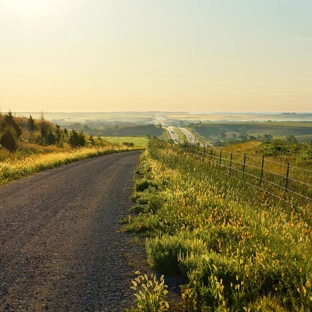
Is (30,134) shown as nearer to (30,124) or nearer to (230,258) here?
(30,124)

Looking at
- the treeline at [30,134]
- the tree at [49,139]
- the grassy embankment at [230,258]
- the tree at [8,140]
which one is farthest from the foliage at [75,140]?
the grassy embankment at [230,258]

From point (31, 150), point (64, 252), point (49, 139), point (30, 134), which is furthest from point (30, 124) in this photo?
point (64, 252)

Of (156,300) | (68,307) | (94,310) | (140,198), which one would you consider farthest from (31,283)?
(140,198)

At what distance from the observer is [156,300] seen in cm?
378

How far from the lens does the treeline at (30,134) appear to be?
2902 cm

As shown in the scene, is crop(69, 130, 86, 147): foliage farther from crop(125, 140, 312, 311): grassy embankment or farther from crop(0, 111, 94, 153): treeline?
crop(125, 140, 312, 311): grassy embankment

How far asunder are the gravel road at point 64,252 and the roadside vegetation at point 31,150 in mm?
6084

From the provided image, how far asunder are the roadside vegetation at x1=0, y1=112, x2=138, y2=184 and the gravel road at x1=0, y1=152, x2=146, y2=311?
6.08 m

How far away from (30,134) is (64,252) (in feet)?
131

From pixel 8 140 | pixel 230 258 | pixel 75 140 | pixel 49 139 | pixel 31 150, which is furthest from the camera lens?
pixel 75 140

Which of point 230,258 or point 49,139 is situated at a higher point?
point 230,258

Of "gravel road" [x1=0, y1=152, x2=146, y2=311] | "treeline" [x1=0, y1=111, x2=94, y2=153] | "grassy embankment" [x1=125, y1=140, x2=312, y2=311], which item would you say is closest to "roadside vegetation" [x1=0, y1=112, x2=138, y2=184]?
"treeline" [x1=0, y1=111, x2=94, y2=153]

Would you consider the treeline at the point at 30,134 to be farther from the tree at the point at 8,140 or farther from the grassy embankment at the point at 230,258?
the grassy embankment at the point at 230,258

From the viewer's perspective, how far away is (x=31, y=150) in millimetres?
30000
